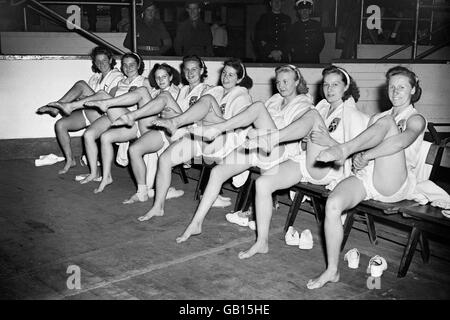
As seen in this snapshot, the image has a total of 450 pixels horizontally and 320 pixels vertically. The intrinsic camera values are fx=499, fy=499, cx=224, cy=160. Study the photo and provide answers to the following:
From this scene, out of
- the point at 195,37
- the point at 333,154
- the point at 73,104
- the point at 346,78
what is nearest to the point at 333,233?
the point at 333,154

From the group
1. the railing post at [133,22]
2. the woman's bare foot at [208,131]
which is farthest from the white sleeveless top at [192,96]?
the railing post at [133,22]

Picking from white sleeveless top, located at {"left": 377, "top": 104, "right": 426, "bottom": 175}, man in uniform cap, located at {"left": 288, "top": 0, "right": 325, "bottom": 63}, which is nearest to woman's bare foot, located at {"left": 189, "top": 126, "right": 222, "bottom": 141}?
white sleeveless top, located at {"left": 377, "top": 104, "right": 426, "bottom": 175}

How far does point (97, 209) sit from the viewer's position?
202 inches

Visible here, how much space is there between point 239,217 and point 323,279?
4.87 feet

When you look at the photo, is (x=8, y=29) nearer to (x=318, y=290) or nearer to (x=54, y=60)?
(x=54, y=60)

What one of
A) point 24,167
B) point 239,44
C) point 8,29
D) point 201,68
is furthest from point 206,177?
point 239,44

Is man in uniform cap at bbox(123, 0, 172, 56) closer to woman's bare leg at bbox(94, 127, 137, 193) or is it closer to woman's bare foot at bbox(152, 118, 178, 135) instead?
woman's bare leg at bbox(94, 127, 137, 193)

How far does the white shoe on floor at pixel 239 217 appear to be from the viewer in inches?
185

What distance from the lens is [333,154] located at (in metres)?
3.38

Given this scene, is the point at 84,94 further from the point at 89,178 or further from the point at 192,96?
the point at 192,96

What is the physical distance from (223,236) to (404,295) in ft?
5.41

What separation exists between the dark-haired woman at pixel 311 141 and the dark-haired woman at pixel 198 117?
74 centimetres

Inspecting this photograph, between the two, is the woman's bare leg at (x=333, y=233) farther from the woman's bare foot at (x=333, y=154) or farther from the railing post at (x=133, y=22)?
the railing post at (x=133, y=22)

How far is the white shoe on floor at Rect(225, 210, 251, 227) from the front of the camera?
470cm
